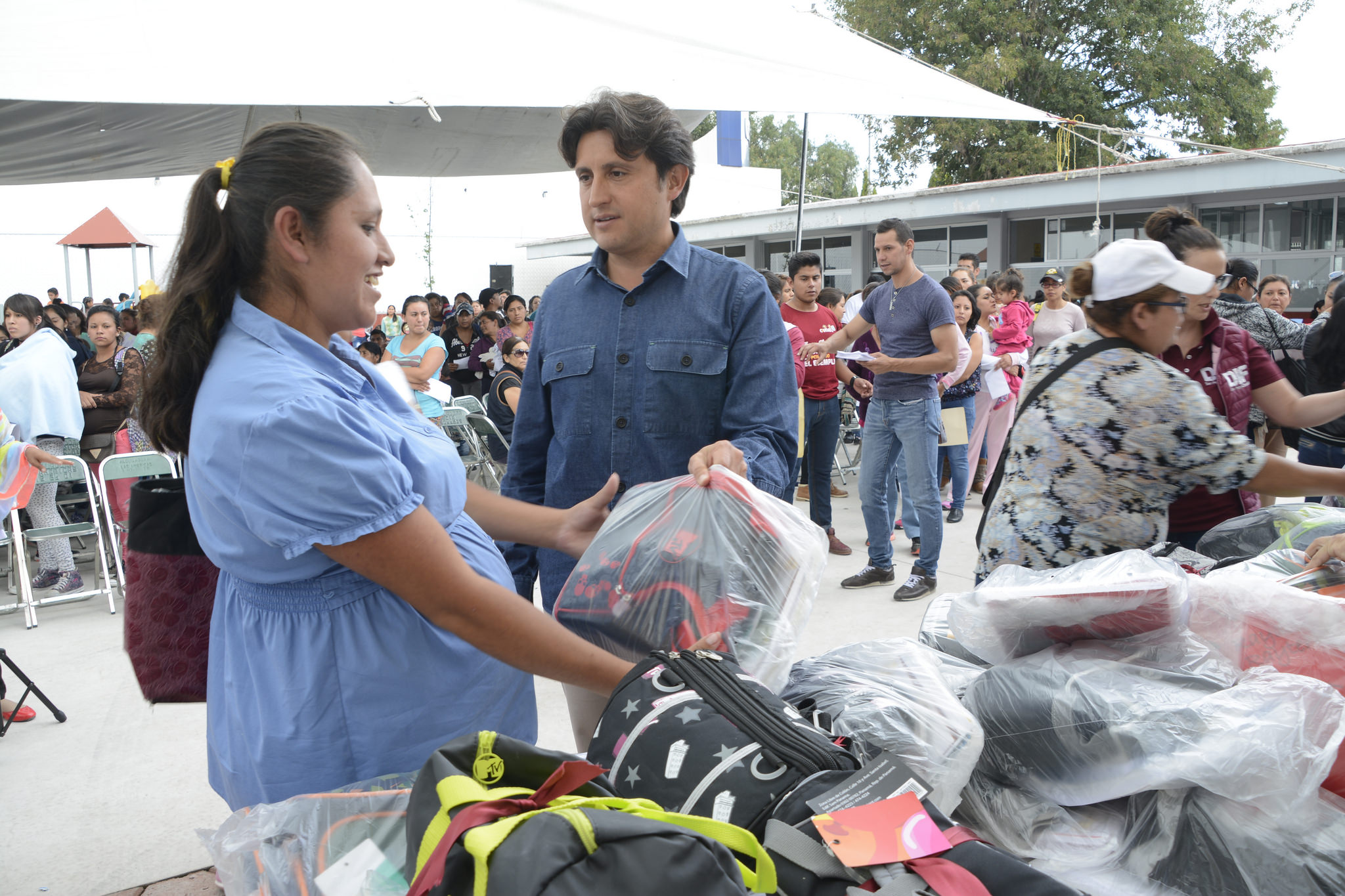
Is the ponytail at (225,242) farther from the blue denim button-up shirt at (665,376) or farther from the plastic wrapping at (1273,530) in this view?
the plastic wrapping at (1273,530)

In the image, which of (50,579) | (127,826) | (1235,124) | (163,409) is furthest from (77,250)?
(1235,124)

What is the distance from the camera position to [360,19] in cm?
464

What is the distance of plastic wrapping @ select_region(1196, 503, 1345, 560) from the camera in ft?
5.64

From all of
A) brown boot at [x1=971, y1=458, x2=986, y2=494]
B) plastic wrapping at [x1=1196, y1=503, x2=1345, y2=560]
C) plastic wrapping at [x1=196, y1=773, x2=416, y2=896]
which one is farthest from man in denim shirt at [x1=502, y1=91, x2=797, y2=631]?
brown boot at [x1=971, y1=458, x2=986, y2=494]

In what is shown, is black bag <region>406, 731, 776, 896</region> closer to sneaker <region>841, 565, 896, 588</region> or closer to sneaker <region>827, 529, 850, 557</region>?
sneaker <region>841, 565, 896, 588</region>

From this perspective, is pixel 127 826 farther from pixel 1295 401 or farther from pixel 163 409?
pixel 1295 401

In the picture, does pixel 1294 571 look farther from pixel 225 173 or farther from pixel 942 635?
pixel 225 173

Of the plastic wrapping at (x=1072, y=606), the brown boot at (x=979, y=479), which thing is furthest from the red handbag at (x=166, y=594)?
the brown boot at (x=979, y=479)

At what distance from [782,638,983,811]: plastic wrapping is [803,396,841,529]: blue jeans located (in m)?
4.29

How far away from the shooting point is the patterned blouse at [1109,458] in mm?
1858

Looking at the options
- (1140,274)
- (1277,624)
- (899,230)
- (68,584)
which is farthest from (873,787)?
(68,584)

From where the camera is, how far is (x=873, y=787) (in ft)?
3.34

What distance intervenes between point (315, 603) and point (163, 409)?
1.08 feet

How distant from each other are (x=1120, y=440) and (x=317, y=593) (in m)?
1.65
